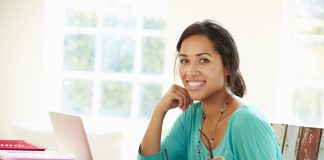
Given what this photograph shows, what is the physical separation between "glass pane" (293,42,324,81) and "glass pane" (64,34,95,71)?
1.70 m

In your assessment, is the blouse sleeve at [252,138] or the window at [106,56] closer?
the blouse sleeve at [252,138]

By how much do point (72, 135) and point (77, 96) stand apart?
288 centimetres

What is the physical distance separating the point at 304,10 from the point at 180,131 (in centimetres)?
239

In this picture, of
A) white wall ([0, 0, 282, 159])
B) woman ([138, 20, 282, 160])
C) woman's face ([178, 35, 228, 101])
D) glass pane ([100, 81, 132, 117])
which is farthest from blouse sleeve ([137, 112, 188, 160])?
glass pane ([100, 81, 132, 117])

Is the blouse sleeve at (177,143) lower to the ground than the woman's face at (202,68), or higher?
lower

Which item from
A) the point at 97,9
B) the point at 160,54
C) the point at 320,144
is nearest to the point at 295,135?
the point at 320,144

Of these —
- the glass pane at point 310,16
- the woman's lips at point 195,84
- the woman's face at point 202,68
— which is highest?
the glass pane at point 310,16

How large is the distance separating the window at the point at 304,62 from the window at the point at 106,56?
1030mm

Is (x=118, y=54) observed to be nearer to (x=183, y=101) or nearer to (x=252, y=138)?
(x=183, y=101)

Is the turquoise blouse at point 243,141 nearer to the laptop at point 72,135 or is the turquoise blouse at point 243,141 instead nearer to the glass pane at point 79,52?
the laptop at point 72,135

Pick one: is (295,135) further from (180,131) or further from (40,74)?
(40,74)

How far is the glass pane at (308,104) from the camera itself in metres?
4.03

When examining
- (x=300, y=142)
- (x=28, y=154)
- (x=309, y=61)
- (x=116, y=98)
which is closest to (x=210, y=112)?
(x=300, y=142)

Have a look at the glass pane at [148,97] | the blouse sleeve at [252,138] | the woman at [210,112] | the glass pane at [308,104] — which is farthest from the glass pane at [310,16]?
the blouse sleeve at [252,138]
